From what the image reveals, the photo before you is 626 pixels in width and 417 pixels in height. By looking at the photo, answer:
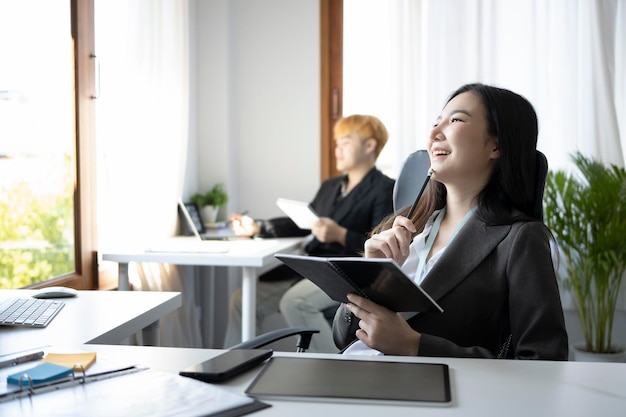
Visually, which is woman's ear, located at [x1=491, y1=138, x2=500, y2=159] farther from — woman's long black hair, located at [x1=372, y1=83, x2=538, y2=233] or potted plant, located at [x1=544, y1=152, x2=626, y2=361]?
potted plant, located at [x1=544, y1=152, x2=626, y2=361]

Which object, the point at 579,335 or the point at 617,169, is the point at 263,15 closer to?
the point at 617,169

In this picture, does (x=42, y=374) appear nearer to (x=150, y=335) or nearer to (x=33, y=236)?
(x=150, y=335)

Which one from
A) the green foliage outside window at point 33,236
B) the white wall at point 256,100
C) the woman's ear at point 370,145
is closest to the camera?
the green foliage outside window at point 33,236

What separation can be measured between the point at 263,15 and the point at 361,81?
2.24ft

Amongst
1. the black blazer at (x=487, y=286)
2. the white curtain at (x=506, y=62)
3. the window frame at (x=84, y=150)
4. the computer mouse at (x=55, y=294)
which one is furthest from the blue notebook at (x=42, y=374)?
the white curtain at (x=506, y=62)

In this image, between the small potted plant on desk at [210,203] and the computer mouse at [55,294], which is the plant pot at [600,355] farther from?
the computer mouse at [55,294]

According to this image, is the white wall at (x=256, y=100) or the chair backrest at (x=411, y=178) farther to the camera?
the white wall at (x=256, y=100)

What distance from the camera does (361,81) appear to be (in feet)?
13.9

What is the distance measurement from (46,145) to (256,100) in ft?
5.59

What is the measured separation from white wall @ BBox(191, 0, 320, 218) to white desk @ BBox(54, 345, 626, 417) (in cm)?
289

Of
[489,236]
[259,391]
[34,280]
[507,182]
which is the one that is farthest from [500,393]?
[34,280]

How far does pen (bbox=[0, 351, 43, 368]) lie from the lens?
1.27 metres

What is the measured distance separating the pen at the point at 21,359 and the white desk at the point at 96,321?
131 millimetres

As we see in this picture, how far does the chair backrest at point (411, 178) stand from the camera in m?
2.00
